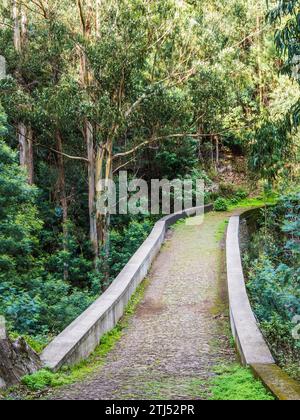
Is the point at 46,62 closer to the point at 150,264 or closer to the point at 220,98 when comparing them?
the point at 220,98

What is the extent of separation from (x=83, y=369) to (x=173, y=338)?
2.05 m

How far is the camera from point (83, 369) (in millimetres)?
6820

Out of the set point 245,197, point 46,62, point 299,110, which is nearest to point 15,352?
point 299,110

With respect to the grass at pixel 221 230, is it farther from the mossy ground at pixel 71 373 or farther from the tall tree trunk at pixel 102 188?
the mossy ground at pixel 71 373

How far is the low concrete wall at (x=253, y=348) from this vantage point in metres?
4.96

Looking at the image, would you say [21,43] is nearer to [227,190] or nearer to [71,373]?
[227,190]

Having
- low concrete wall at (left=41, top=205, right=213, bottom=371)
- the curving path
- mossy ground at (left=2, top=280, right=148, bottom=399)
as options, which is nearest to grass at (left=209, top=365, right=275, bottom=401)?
the curving path

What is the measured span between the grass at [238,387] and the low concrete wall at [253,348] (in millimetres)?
88

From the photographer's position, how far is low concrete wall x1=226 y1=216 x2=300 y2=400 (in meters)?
4.96

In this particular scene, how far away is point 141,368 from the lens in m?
6.77

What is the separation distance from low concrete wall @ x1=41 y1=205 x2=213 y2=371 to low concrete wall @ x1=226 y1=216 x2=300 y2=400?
2193 mm

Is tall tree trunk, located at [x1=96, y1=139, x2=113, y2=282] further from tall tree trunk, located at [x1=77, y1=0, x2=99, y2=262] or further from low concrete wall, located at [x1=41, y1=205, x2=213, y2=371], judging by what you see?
low concrete wall, located at [x1=41, y1=205, x2=213, y2=371]

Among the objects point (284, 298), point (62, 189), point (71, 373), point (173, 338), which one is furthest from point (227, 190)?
point (71, 373)

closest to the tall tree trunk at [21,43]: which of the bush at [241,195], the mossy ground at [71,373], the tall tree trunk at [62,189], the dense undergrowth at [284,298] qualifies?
the tall tree trunk at [62,189]
